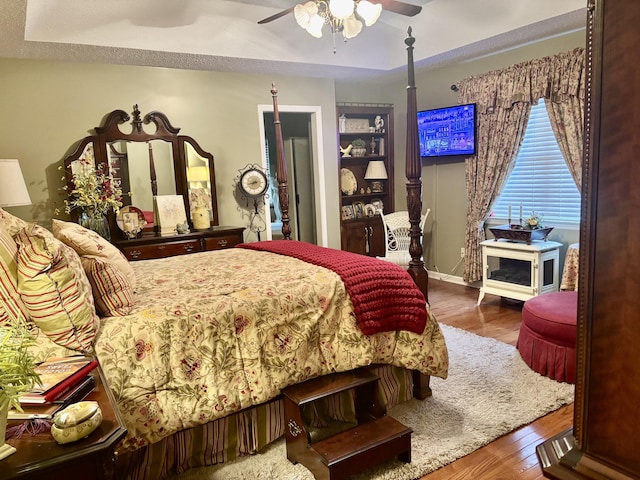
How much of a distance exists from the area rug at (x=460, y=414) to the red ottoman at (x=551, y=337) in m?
0.08

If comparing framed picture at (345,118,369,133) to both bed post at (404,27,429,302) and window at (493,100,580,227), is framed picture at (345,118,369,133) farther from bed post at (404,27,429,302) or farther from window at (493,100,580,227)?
bed post at (404,27,429,302)

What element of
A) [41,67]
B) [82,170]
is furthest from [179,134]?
[41,67]

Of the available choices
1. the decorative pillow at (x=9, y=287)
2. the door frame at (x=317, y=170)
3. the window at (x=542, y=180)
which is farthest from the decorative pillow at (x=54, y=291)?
the window at (x=542, y=180)

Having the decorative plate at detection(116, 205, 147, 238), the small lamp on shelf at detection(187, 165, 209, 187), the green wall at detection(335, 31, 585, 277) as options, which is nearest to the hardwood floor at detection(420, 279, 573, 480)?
the green wall at detection(335, 31, 585, 277)

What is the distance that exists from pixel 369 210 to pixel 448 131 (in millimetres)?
1488

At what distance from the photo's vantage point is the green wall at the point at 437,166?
5039 millimetres

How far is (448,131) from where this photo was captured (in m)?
5.02

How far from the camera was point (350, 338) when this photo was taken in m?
2.24

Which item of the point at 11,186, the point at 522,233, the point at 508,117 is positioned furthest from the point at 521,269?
the point at 11,186

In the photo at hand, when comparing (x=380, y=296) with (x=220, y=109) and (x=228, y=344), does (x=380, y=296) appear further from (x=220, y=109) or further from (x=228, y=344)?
(x=220, y=109)

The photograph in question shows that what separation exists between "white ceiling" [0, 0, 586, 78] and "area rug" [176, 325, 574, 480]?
2735 millimetres

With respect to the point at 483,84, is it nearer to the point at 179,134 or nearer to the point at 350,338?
the point at 179,134

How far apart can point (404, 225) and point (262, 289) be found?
11.5 ft

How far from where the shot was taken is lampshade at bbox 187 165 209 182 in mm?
4492
